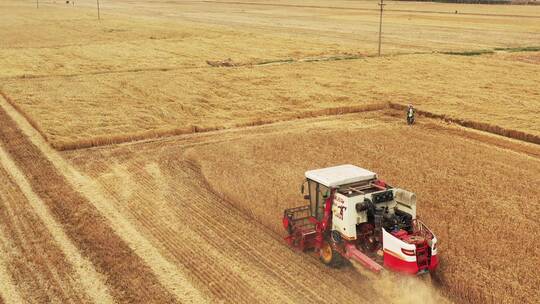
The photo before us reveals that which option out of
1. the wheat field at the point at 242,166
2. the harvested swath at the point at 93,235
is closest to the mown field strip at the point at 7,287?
the wheat field at the point at 242,166

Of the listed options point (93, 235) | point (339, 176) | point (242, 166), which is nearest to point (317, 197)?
point (339, 176)

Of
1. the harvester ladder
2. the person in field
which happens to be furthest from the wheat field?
the harvester ladder

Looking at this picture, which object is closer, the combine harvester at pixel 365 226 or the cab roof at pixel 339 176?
the combine harvester at pixel 365 226

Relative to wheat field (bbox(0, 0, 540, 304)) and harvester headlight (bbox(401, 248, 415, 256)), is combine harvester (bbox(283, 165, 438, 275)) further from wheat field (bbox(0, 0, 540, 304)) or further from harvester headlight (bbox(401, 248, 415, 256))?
wheat field (bbox(0, 0, 540, 304))

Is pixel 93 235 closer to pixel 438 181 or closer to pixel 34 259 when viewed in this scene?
pixel 34 259

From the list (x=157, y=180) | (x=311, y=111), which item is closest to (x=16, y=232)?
(x=157, y=180)

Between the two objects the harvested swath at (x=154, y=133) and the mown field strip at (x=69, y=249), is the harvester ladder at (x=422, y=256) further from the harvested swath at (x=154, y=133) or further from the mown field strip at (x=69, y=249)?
the harvested swath at (x=154, y=133)
